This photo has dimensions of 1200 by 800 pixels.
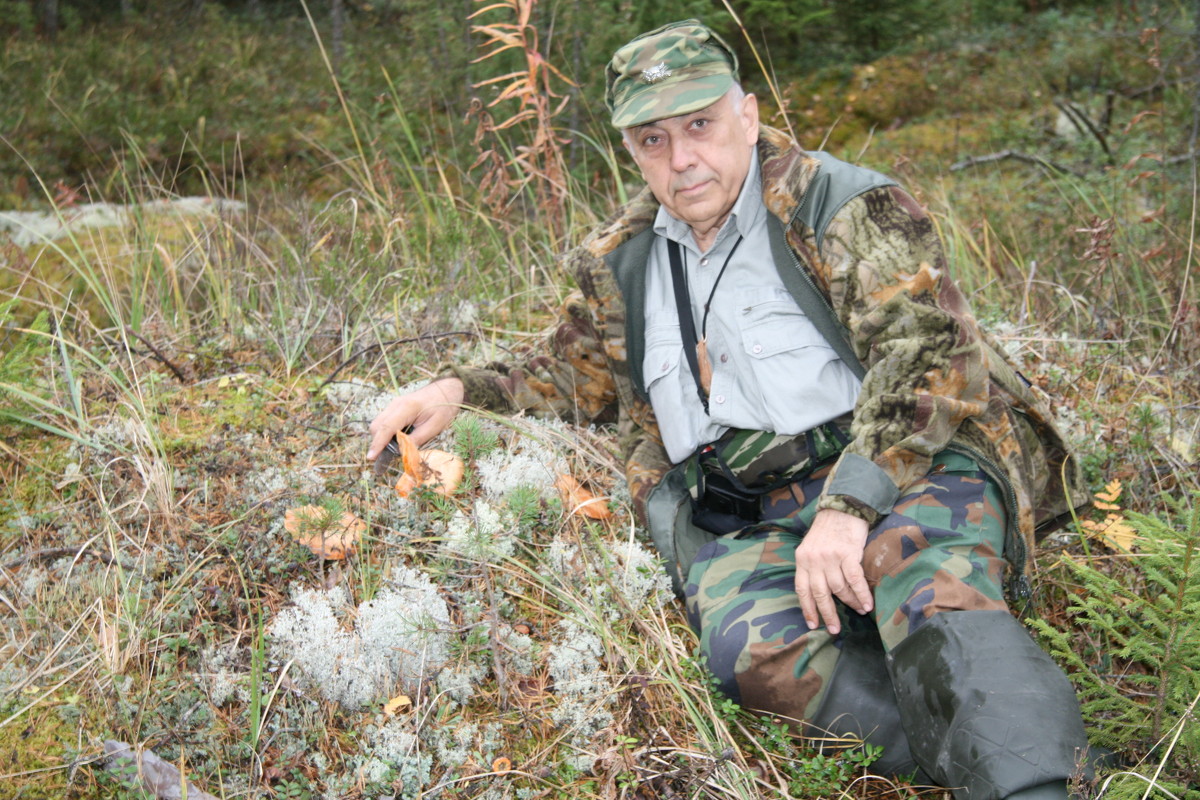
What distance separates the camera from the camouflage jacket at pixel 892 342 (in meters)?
2.51

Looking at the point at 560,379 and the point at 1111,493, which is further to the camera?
the point at 560,379

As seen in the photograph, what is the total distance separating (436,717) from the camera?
2.55 metres

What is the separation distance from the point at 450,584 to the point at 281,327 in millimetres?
1748

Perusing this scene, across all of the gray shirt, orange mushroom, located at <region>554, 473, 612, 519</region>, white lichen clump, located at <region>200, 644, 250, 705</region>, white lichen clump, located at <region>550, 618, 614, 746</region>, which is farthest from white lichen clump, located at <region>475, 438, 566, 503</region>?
white lichen clump, located at <region>200, 644, 250, 705</region>

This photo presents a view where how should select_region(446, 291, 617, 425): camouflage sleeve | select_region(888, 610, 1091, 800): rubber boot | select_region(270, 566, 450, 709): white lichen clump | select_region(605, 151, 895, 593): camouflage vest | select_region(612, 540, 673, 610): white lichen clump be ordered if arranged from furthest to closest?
1. select_region(446, 291, 617, 425): camouflage sleeve
2. select_region(612, 540, 673, 610): white lichen clump
3. select_region(605, 151, 895, 593): camouflage vest
4. select_region(270, 566, 450, 709): white lichen clump
5. select_region(888, 610, 1091, 800): rubber boot

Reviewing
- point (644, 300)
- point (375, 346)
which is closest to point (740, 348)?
point (644, 300)

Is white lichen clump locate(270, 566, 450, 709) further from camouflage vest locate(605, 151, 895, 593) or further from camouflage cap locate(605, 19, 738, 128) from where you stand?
camouflage cap locate(605, 19, 738, 128)

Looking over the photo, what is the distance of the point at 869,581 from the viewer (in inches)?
99.7

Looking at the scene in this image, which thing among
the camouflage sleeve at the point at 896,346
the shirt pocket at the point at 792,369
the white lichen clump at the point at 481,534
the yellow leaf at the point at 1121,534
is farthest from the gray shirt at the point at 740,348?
the yellow leaf at the point at 1121,534

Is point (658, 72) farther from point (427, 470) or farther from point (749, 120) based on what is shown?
point (427, 470)

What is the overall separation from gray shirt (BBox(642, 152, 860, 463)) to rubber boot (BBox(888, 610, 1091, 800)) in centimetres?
77

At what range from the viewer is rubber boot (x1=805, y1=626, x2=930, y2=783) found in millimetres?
2480

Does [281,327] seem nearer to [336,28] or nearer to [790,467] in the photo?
[790,467]

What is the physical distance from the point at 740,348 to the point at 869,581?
80 cm
